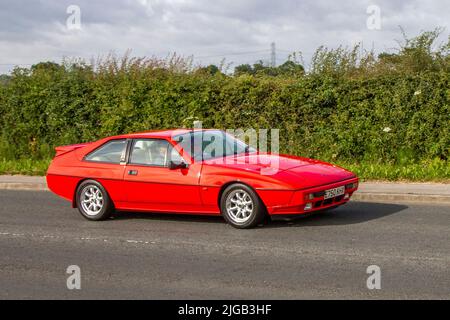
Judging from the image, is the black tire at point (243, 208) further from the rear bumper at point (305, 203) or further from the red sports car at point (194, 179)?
the rear bumper at point (305, 203)

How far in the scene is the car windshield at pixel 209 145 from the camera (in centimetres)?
1208

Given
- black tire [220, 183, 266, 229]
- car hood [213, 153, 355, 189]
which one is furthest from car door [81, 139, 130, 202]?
black tire [220, 183, 266, 229]

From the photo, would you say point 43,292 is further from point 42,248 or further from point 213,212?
point 213,212

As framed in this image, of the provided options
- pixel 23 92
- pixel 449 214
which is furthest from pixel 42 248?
pixel 23 92

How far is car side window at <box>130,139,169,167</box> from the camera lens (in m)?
12.2

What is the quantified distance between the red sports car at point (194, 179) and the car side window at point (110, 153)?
0.02 metres

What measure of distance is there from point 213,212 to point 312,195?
1.50 meters

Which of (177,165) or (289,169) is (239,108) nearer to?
(177,165)

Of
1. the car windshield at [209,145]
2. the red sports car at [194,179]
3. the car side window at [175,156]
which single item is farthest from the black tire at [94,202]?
the car windshield at [209,145]

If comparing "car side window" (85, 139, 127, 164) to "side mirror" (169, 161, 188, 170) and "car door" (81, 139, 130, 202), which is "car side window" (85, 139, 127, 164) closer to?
"car door" (81, 139, 130, 202)

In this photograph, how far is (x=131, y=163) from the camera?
40.7ft

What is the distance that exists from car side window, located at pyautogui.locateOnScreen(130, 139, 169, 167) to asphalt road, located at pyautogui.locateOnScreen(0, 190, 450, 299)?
0.93 metres
